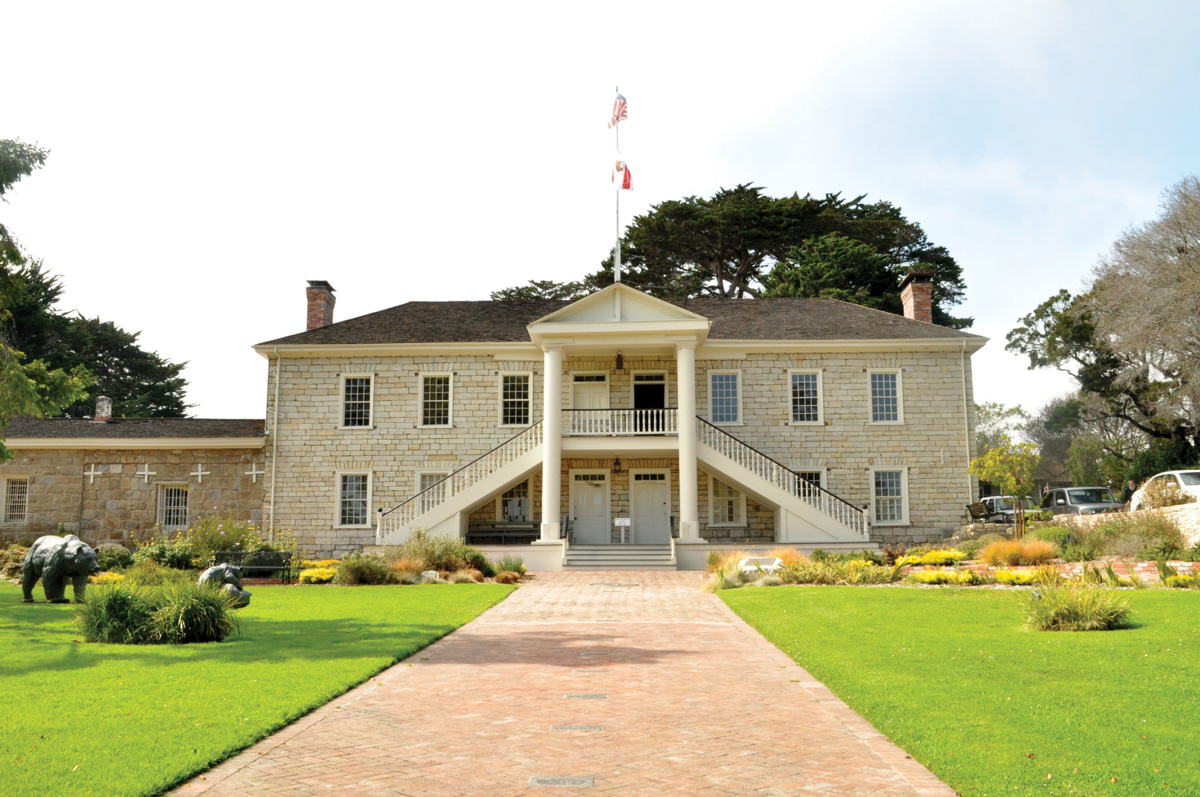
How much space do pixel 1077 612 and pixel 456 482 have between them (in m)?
17.6

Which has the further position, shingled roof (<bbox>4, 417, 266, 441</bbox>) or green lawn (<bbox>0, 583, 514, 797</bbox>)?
shingled roof (<bbox>4, 417, 266, 441</bbox>)

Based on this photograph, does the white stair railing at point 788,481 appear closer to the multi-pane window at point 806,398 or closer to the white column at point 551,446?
the multi-pane window at point 806,398

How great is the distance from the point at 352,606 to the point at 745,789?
34.3 ft

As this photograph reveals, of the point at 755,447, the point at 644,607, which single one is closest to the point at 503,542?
the point at 755,447

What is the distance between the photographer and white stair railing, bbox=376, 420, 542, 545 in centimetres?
2525

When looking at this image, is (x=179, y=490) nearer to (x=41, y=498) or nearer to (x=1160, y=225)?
(x=41, y=498)

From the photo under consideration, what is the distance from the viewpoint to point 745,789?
520 cm

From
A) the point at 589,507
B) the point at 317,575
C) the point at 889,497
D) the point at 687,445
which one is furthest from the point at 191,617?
the point at 889,497

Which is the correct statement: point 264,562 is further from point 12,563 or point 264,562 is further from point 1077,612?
point 1077,612

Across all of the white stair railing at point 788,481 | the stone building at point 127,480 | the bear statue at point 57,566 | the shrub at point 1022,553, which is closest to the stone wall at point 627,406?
the stone building at point 127,480

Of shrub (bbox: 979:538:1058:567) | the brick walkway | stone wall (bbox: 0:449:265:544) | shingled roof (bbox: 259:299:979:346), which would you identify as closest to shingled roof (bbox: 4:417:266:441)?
stone wall (bbox: 0:449:265:544)

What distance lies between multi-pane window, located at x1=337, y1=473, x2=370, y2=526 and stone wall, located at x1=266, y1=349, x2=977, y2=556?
25cm

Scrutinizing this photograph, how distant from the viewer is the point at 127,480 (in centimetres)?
2786

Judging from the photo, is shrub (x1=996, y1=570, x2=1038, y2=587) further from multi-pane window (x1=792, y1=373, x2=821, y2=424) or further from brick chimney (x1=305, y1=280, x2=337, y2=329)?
brick chimney (x1=305, y1=280, x2=337, y2=329)
